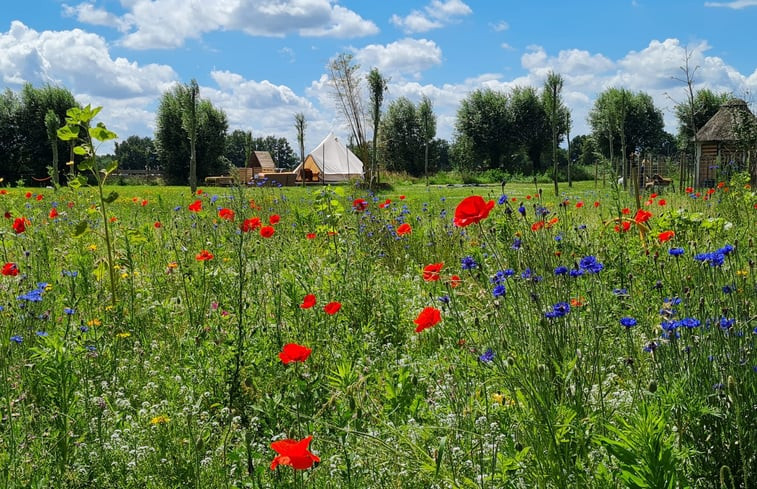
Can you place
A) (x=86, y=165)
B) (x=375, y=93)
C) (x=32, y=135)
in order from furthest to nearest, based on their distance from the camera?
(x=32, y=135), (x=375, y=93), (x=86, y=165)

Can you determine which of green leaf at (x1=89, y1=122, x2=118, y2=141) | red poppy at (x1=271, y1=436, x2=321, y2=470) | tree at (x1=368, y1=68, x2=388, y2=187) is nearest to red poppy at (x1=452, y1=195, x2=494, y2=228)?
red poppy at (x1=271, y1=436, x2=321, y2=470)

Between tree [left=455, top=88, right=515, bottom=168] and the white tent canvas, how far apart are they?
10708 mm

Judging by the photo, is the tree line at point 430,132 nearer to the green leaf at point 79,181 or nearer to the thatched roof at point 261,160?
the thatched roof at point 261,160

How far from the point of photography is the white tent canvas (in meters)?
43.3

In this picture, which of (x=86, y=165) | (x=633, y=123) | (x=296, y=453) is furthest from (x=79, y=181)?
(x=633, y=123)

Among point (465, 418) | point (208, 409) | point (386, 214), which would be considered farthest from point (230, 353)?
point (386, 214)

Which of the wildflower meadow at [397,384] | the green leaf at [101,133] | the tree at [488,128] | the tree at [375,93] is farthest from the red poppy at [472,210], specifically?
the tree at [488,128]

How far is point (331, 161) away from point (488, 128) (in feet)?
45.4

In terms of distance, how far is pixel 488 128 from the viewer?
2003 inches

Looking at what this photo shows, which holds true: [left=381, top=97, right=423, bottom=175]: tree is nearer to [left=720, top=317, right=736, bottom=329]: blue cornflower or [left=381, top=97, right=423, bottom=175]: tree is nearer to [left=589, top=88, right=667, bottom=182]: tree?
[left=589, top=88, right=667, bottom=182]: tree

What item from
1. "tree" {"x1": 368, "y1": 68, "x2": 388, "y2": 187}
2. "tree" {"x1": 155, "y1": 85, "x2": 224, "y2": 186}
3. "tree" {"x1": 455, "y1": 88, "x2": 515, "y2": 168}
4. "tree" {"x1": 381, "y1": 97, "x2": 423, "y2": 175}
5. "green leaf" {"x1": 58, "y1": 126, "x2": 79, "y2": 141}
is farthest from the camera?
"tree" {"x1": 381, "y1": 97, "x2": 423, "y2": 175}

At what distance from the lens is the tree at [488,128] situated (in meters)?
51.1

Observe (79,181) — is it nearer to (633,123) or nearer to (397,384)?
(397,384)

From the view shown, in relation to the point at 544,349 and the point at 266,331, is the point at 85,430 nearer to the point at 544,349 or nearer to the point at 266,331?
the point at 266,331
